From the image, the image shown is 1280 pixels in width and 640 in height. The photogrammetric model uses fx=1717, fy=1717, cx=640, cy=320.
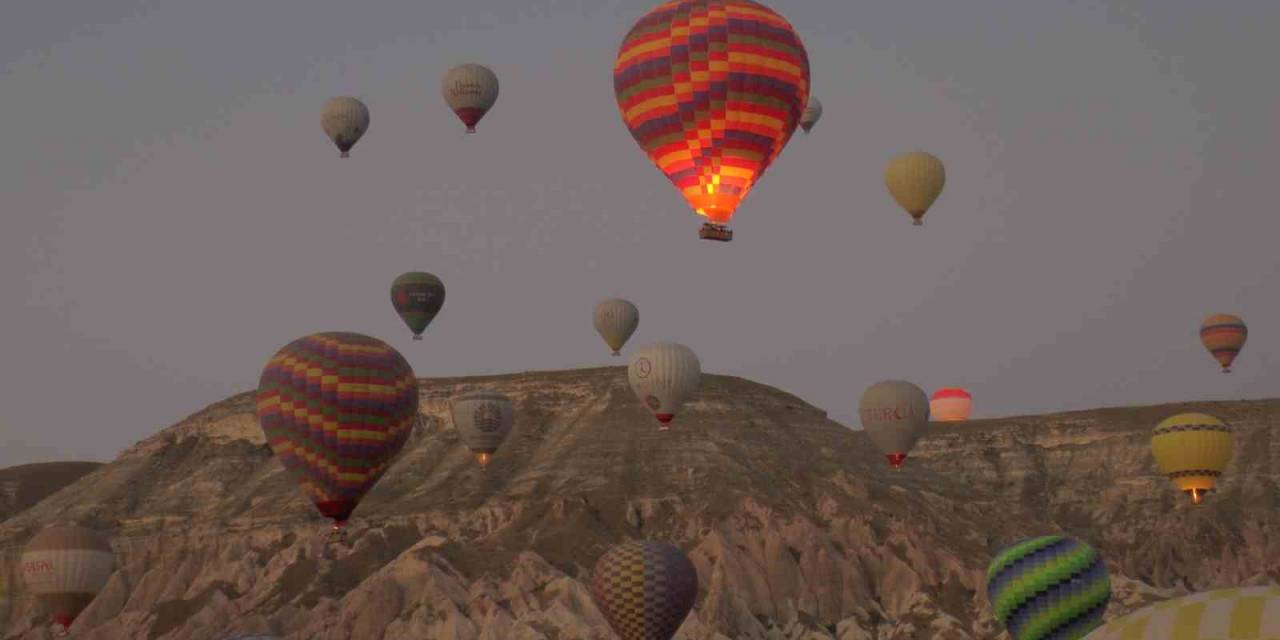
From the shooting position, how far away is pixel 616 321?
3627 inches

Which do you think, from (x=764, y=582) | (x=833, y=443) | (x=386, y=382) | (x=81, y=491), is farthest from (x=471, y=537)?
(x=386, y=382)

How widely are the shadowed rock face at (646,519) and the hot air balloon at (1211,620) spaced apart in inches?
2936

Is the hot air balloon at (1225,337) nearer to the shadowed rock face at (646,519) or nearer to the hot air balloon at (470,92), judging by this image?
the shadowed rock face at (646,519)

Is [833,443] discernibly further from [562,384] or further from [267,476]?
[267,476]

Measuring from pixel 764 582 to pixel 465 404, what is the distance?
68.9 ft

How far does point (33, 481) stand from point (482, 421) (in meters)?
65.3

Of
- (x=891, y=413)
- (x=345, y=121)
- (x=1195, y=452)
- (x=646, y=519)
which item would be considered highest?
(x=345, y=121)

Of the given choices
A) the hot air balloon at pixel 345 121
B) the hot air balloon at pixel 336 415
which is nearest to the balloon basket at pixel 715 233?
the hot air balloon at pixel 336 415

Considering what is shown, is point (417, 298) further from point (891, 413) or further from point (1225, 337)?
point (1225, 337)

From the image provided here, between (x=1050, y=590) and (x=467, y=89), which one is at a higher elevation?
(x=467, y=89)

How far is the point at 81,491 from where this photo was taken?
417 ft

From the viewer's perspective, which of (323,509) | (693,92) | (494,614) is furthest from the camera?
(494,614)

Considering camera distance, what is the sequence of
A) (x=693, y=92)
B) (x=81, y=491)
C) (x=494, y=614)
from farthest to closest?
(x=81, y=491) → (x=494, y=614) → (x=693, y=92)

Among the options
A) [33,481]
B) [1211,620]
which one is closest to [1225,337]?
[1211,620]
